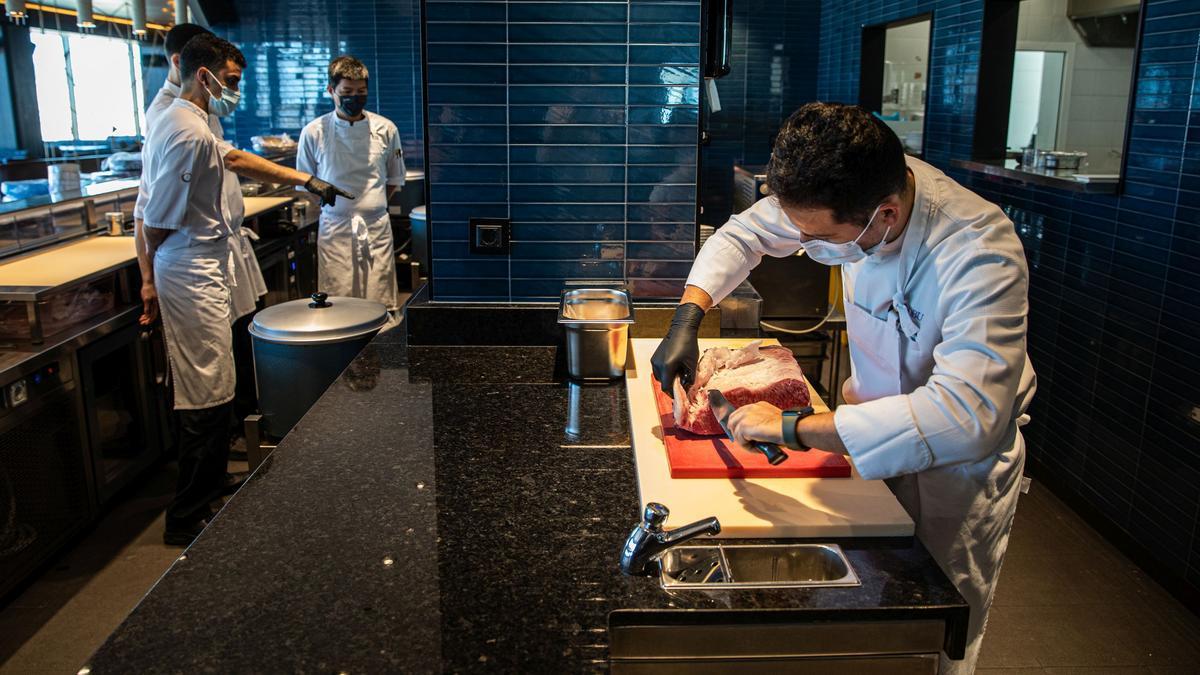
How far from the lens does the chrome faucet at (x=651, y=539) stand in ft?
4.74

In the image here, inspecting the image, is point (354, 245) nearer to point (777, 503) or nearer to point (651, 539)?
point (777, 503)

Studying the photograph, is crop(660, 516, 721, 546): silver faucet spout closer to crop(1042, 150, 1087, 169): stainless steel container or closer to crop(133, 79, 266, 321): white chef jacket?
crop(133, 79, 266, 321): white chef jacket

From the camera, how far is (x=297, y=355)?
10.00ft

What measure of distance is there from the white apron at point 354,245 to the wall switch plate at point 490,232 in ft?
9.27

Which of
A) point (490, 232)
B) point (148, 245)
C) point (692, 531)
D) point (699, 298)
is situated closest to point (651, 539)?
point (692, 531)

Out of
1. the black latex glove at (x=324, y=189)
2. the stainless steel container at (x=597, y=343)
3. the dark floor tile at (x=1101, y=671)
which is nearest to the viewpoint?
the stainless steel container at (x=597, y=343)

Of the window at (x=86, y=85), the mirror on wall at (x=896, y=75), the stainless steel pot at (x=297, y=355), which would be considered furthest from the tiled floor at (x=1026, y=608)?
the window at (x=86, y=85)

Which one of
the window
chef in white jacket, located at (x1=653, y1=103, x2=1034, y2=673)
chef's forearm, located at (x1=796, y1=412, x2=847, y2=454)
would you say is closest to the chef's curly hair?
chef in white jacket, located at (x1=653, y1=103, x2=1034, y2=673)

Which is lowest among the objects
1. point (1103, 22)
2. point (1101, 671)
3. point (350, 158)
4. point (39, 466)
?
point (1101, 671)

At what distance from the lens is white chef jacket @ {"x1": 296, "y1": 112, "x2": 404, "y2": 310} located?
17.8 ft

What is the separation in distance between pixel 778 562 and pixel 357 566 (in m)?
0.69

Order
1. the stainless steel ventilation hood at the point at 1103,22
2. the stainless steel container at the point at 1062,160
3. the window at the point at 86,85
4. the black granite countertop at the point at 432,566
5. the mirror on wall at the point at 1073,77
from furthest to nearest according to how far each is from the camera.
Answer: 1. the window at the point at 86,85
2. the mirror on wall at the point at 1073,77
3. the stainless steel ventilation hood at the point at 1103,22
4. the stainless steel container at the point at 1062,160
5. the black granite countertop at the point at 432,566

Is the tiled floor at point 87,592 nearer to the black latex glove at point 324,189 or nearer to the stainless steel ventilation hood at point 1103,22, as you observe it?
the black latex glove at point 324,189

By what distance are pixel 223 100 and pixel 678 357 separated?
267 centimetres
